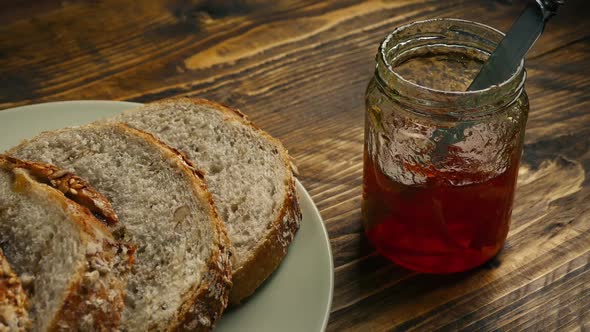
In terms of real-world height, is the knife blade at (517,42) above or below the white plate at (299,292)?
above

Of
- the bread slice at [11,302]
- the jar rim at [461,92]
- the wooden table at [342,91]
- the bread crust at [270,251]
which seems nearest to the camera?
the bread slice at [11,302]

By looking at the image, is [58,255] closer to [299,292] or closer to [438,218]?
[299,292]

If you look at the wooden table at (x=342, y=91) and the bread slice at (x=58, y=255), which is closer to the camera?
→ the bread slice at (x=58, y=255)

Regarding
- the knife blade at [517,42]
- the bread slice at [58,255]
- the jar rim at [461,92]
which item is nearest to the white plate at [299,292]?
the bread slice at [58,255]

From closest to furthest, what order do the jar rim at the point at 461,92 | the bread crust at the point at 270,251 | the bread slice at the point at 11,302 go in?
1. the bread slice at the point at 11,302
2. the jar rim at the point at 461,92
3. the bread crust at the point at 270,251

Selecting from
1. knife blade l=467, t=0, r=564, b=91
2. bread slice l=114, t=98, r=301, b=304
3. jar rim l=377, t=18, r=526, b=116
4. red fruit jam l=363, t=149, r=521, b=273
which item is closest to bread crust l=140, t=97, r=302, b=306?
bread slice l=114, t=98, r=301, b=304

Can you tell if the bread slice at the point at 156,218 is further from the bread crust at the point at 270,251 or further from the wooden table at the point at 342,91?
the wooden table at the point at 342,91

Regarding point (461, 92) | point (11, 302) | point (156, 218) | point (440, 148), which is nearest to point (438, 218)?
point (440, 148)

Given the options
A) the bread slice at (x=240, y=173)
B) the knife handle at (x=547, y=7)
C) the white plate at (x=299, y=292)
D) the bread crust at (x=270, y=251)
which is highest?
the knife handle at (x=547, y=7)

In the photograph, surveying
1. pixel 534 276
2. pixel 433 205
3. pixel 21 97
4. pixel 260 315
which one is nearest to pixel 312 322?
pixel 260 315
